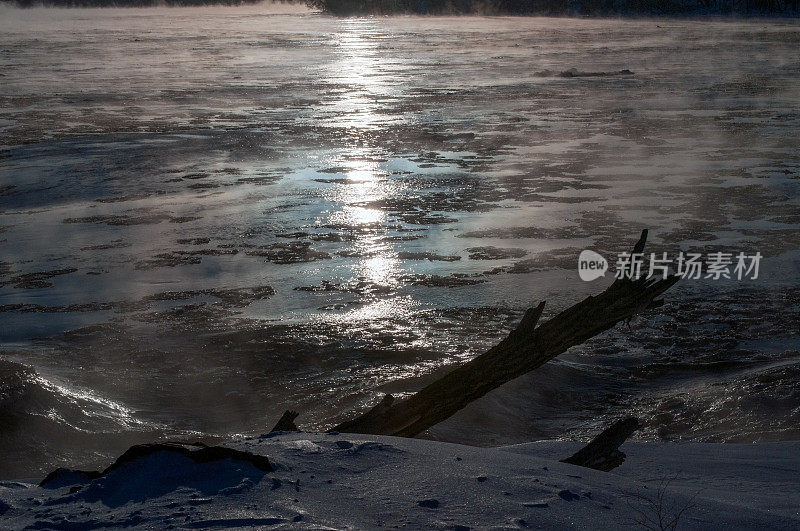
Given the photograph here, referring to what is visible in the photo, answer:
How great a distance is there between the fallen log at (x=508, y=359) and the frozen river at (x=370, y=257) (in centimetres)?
100

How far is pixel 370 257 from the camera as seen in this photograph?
24.9ft

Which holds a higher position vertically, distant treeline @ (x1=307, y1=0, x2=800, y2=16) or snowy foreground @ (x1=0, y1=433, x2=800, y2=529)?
distant treeline @ (x1=307, y1=0, x2=800, y2=16)

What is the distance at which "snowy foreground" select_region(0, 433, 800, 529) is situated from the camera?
8.19ft

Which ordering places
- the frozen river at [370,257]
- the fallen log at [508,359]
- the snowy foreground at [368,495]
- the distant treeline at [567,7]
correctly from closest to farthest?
the snowy foreground at [368,495] → the fallen log at [508,359] → the frozen river at [370,257] → the distant treeline at [567,7]

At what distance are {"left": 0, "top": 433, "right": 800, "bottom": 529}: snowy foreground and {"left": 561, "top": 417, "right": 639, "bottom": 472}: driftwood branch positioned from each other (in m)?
0.13

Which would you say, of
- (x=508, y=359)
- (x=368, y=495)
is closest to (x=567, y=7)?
(x=508, y=359)

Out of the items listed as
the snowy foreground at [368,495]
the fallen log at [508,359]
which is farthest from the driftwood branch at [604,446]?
the fallen log at [508,359]

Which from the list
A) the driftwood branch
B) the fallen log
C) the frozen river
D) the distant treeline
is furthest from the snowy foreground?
the distant treeline

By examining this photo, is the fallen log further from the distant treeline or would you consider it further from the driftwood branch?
the distant treeline

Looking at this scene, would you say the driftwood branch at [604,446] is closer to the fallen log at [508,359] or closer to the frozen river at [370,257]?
the fallen log at [508,359]

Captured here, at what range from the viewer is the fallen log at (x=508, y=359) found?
148 inches

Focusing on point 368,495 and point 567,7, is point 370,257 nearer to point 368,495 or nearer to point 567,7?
point 368,495

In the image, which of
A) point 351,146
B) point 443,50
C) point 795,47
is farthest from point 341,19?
point 351,146

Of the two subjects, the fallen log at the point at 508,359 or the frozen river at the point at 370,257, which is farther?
the frozen river at the point at 370,257
